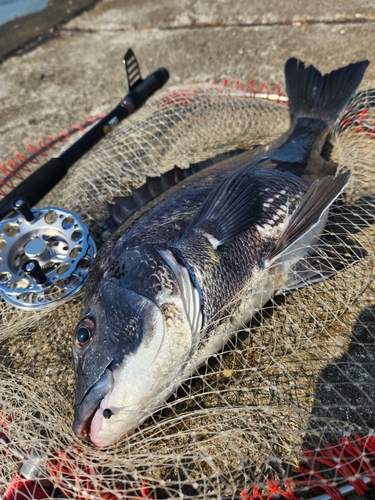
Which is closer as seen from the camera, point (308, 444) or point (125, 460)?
point (125, 460)

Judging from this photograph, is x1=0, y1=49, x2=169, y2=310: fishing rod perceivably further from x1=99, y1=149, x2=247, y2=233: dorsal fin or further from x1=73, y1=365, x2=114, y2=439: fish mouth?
x1=73, y1=365, x2=114, y2=439: fish mouth

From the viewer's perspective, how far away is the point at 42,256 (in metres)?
2.16

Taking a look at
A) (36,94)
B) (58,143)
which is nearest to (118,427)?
(58,143)

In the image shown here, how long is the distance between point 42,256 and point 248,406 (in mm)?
1386

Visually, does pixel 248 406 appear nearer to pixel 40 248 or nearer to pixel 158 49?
pixel 40 248

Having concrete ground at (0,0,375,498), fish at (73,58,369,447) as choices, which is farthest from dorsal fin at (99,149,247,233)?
concrete ground at (0,0,375,498)

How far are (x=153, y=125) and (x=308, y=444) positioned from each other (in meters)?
2.95

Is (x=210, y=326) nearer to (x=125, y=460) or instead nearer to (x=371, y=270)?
(x=125, y=460)

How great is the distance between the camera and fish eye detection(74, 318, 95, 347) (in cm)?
174

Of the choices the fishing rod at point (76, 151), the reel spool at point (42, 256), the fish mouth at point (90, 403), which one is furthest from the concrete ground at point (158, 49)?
the fish mouth at point (90, 403)

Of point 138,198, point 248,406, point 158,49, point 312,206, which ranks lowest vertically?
point 248,406

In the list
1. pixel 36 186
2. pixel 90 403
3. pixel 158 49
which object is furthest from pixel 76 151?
pixel 158 49

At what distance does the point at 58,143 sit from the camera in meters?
3.99

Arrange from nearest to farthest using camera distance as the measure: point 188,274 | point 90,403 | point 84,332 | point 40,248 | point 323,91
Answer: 1. point 90,403
2. point 84,332
3. point 188,274
4. point 40,248
5. point 323,91
